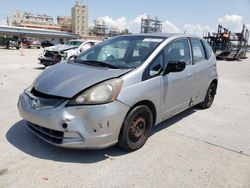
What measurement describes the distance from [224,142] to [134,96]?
6.16 ft

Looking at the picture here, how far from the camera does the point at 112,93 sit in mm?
3223

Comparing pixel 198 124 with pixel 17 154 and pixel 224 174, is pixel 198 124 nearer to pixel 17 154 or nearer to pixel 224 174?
pixel 224 174

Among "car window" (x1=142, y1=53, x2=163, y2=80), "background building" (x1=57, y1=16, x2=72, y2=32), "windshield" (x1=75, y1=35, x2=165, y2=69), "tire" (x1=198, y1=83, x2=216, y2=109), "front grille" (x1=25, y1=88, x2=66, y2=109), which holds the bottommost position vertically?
"tire" (x1=198, y1=83, x2=216, y2=109)

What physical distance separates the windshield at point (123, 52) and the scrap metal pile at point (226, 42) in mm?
24667

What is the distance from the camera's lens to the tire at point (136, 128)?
11.3 feet

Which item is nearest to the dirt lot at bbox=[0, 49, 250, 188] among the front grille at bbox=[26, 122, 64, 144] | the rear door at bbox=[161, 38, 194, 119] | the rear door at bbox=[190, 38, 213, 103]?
the front grille at bbox=[26, 122, 64, 144]

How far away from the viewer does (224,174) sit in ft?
10.6

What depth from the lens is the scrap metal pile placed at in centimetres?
2712

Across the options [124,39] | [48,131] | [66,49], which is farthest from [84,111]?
[66,49]

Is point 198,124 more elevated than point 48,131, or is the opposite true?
point 48,131

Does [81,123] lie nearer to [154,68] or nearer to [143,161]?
[143,161]

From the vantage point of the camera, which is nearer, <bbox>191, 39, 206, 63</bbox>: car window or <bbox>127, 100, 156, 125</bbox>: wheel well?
<bbox>127, 100, 156, 125</bbox>: wheel well

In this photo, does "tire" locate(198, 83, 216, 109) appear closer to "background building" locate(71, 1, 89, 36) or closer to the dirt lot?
the dirt lot

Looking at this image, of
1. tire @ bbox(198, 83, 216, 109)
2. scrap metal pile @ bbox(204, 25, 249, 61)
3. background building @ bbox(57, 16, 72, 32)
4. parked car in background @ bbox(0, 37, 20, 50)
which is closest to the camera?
tire @ bbox(198, 83, 216, 109)
